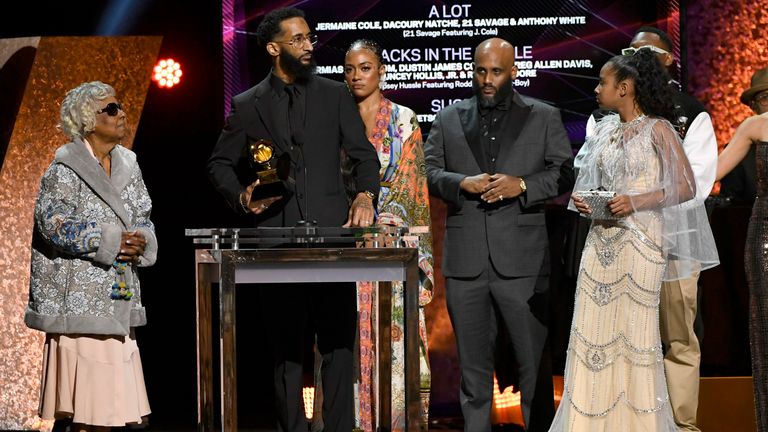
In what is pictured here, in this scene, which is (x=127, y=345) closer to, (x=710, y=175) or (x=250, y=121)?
(x=250, y=121)

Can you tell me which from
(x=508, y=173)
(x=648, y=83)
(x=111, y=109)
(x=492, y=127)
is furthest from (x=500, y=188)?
(x=111, y=109)

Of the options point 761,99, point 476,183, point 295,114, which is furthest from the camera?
point 476,183

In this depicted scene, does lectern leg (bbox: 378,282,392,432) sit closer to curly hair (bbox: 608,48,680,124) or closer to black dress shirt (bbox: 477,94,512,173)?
black dress shirt (bbox: 477,94,512,173)

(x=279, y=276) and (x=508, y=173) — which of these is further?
(x=508, y=173)

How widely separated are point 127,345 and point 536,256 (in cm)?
179

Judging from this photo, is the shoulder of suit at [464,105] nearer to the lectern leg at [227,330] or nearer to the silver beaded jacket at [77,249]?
the silver beaded jacket at [77,249]

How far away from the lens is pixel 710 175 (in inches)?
188

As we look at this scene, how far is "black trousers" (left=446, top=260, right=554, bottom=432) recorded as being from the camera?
4766 mm

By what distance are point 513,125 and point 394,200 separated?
0.69m

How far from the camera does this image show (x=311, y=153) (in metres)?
4.01

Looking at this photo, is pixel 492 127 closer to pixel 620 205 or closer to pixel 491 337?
pixel 620 205

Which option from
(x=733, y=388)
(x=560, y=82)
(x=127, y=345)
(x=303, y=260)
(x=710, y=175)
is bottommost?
(x=733, y=388)

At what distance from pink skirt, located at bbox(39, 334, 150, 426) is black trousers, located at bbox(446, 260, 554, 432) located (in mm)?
1460

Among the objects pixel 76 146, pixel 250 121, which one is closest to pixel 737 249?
pixel 250 121
